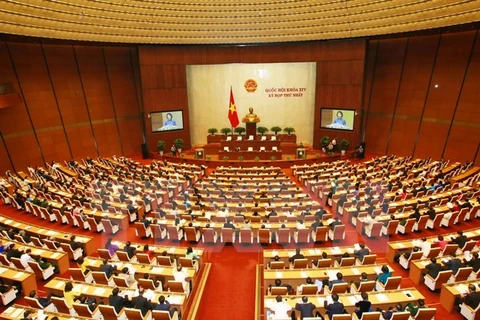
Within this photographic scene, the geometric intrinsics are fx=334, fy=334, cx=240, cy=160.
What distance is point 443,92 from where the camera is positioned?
2098 centimetres

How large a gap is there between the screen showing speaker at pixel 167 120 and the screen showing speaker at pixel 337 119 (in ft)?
35.8

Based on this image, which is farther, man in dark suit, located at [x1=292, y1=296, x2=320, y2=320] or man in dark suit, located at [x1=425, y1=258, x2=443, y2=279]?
man in dark suit, located at [x1=425, y1=258, x2=443, y2=279]

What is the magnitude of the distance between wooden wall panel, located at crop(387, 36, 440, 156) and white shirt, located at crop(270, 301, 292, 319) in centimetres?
1920

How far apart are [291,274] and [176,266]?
317cm

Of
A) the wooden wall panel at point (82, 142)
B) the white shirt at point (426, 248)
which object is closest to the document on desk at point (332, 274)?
the white shirt at point (426, 248)

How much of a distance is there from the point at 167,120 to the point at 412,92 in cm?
1747

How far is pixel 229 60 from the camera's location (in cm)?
2508

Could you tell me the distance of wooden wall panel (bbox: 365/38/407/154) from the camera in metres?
23.1

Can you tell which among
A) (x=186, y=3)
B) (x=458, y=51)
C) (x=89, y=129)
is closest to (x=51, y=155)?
(x=89, y=129)

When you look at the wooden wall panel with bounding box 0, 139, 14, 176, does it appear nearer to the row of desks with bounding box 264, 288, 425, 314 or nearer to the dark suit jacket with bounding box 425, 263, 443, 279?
the row of desks with bounding box 264, 288, 425, 314

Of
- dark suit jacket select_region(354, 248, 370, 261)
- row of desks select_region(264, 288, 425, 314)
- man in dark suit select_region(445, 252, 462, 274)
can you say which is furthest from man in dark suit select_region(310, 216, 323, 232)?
man in dark suit select_region(445, 252, 462, 274)

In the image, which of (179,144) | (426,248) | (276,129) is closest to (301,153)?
(276,129)

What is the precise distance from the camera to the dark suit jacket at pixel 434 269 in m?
8.61

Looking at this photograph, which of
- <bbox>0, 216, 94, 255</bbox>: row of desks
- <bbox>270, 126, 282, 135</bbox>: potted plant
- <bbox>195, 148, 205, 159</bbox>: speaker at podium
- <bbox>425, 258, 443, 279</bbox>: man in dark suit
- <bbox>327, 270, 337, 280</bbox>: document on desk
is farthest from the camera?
<bbox>270, 126, 282, 135</bbox>: potted plant
